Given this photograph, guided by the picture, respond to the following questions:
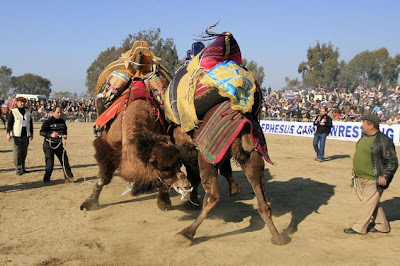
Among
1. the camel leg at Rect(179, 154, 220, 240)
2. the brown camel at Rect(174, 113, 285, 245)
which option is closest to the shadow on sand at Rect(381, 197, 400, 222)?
the brown camel at Rect(174, 113, 285, 245)

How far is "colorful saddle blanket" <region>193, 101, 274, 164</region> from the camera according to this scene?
192 inches

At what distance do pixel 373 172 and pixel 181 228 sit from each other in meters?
2.88

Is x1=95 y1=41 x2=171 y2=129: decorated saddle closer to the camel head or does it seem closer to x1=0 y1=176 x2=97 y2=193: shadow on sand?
the camel head

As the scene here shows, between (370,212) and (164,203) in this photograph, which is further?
(164,203)

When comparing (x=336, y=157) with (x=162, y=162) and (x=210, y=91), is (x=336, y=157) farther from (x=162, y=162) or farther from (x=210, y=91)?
(x=162, y=162)

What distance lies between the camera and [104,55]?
61.6m

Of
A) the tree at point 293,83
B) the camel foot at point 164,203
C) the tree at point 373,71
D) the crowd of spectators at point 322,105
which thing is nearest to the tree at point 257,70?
the tree at point 293,83

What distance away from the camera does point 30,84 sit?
98.2 metres

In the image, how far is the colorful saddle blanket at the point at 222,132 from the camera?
16.0 ft

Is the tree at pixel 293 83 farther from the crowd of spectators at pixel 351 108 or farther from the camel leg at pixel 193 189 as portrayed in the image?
the camel leg at pixel 193 189

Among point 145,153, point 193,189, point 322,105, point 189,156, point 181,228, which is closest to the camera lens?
point 145,153

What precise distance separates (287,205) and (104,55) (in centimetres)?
5888

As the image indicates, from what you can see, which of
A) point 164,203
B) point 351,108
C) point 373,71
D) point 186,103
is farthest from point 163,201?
point 373,71

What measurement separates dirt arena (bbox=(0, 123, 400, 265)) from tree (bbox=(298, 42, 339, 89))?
5071 cm
